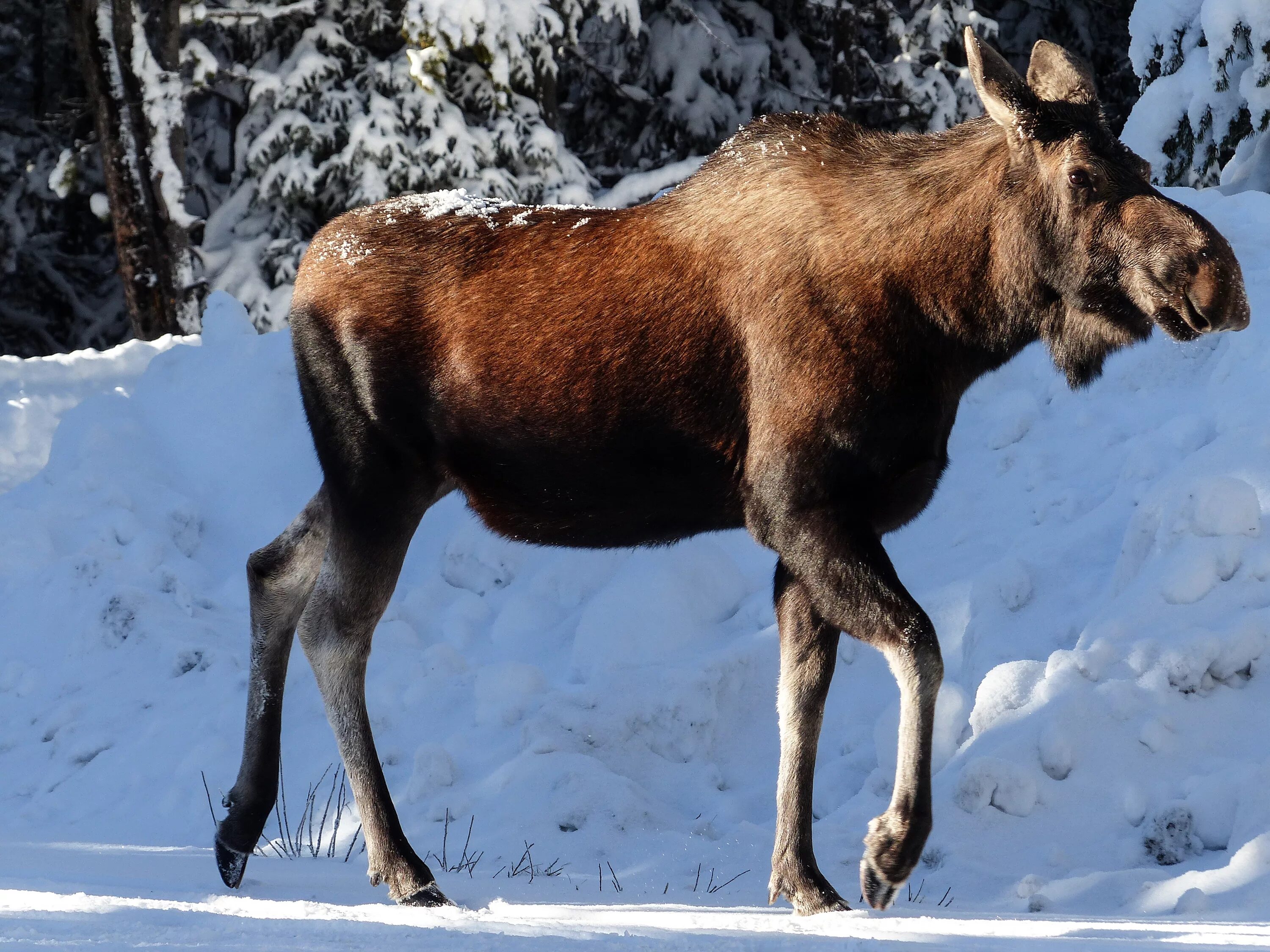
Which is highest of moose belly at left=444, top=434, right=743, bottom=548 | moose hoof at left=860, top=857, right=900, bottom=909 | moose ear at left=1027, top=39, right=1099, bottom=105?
moose ear at left=1027, top=39, right=1099, bottom=105

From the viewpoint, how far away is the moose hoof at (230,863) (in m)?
4.52

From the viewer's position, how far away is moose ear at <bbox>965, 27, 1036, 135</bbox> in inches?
153

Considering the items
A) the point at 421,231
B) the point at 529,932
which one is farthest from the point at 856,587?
the point at 421,231

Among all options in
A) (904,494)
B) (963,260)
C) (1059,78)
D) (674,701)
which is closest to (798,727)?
(904,494)

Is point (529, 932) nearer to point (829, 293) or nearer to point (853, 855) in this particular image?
point (829, 293)

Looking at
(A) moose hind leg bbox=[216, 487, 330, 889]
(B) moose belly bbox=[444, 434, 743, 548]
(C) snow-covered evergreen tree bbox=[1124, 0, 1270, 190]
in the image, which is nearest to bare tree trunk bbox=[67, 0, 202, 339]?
(C) snow-covered evergreen tree bbox=[1124, 0, 1270, 190]

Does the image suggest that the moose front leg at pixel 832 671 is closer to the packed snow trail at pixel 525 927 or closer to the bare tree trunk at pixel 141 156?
the packed snow trail at pixel 525 927

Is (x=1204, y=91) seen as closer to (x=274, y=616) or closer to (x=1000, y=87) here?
(x=1000, y=87)

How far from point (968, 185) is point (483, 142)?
10.5 meters

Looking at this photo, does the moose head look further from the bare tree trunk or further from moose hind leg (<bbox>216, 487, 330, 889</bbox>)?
the bare tree trunk

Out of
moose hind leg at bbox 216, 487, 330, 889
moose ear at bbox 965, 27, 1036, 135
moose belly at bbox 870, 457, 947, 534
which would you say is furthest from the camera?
moose hind leg at bbox 216, 487, 330, 889

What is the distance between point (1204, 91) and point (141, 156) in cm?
976

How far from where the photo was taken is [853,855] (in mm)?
5469

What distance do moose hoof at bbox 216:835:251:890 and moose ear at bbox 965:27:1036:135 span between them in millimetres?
2968
